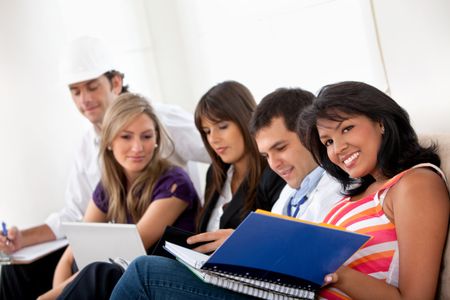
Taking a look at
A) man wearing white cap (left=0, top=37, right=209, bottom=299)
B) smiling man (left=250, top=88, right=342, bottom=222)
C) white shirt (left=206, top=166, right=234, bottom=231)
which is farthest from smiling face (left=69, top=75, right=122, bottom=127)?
smiling man (left=250, top=88, right=342, bottom=222)

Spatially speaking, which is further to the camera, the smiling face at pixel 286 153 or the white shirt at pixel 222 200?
the white shirt at pixel 222 200

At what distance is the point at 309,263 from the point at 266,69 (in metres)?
1.82

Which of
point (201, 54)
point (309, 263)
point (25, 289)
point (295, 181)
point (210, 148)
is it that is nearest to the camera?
point (309, 263)

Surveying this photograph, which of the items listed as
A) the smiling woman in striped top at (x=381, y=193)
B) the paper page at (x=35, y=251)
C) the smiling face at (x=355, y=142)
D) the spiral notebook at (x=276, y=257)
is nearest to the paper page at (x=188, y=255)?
the spiral notebook at (x=276, y=257)

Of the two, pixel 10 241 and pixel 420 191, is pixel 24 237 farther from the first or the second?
pixel 420 191

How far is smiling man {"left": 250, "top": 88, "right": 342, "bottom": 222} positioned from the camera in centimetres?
201

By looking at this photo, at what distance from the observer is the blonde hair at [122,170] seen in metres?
2.71

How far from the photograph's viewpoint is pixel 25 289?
112 inches

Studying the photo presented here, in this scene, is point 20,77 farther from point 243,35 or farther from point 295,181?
point 295,181

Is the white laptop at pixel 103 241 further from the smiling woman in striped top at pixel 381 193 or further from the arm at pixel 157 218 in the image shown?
the smiling woman in striped top at pixel 381 193

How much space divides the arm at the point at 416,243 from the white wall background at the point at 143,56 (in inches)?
46.6

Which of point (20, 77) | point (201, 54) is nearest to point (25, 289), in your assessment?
point (20, 77)

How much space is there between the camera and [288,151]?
208cm

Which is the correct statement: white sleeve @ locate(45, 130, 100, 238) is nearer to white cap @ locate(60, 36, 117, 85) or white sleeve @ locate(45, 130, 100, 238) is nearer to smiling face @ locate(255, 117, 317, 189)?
white cap @ locate(60, 36, 117, 85)
